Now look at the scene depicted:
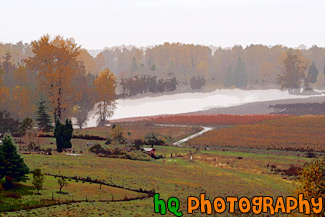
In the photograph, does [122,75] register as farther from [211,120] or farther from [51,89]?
[51,89]

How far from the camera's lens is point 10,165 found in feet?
105

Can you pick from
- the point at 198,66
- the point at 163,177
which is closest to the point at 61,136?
the point at 163,177

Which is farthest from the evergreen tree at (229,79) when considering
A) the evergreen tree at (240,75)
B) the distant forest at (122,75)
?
the evergreen tree at (240,75)

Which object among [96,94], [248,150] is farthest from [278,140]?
[96,94]

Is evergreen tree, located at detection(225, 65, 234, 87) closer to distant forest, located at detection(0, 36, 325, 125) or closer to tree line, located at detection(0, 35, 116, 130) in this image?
distant forest, located at detection(0, 36, 325, 125)

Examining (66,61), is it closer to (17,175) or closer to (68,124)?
(68,124)

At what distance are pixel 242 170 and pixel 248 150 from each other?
13.4 meters

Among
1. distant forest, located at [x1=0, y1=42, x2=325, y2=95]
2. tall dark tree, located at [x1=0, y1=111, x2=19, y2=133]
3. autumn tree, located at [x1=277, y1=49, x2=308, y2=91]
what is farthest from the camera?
distant forest, located at [x1=0, y1=42, x2=325, y2=95]

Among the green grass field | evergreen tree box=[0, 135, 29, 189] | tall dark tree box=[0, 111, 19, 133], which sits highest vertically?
tall dark tree box=[0, 111, 19, 133]

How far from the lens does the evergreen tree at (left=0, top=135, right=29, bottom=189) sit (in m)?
31.7

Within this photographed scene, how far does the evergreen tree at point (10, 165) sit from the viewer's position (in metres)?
31.7

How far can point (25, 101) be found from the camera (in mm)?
83062

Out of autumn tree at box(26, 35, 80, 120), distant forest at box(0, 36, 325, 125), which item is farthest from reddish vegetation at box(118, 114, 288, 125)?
autumn tree at box(26, 35, 80, 120)

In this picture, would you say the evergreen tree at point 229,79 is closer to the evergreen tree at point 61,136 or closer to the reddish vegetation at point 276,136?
the reddish vegetation at point 276,136
